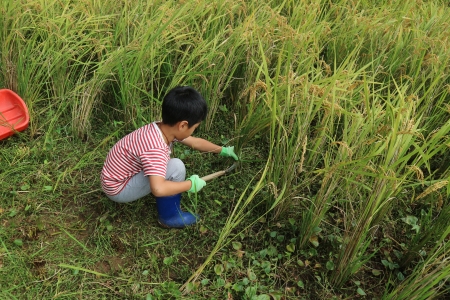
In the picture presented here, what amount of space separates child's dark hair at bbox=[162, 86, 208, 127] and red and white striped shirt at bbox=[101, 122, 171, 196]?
11 centimetres

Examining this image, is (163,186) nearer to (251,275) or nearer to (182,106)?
(182,106)

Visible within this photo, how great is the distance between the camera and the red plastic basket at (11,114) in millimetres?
2209

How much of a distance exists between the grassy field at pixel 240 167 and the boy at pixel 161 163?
5.0 inches

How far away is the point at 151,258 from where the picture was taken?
1.75m

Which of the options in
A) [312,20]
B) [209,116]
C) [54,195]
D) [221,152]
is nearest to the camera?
[54,195]

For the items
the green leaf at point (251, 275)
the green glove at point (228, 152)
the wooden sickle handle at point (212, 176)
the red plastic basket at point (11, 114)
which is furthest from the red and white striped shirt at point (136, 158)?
the red plastic basket at point (11, 114)

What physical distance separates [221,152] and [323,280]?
83 centimetres

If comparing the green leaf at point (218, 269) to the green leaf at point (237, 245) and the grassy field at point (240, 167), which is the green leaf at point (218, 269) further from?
the green leaf at point (237, 245)

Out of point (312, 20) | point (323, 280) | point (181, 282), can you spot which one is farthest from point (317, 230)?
point (312, 20)

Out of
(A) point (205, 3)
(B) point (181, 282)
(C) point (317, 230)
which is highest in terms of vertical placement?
(A) point (205, 3)

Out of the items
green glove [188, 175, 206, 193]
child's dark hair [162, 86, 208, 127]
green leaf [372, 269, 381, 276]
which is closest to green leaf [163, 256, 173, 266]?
green glove [188, 175, 206, 193]

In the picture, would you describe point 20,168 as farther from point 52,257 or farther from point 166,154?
point 166,154

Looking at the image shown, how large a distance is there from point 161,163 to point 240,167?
59cm

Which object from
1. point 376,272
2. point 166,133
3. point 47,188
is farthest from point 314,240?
point 47,188
